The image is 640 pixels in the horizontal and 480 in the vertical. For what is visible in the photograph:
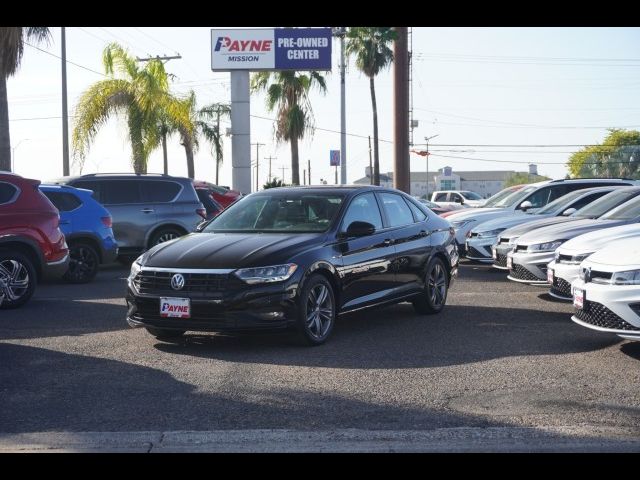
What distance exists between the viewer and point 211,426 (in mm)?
6074

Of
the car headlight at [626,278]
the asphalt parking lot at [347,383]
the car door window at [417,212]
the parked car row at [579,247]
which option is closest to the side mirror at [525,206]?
the parked car row at [579,247]

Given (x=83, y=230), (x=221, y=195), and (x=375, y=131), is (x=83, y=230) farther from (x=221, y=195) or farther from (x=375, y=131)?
(x=375, y=131)

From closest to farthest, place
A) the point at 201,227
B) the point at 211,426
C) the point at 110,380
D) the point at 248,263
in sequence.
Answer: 1. the point at 211,426
2. the point at 110,380
3. the point at 248,263
4. the point at 201,227

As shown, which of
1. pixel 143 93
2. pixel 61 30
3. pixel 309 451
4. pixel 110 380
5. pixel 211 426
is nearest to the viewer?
pixel 309 451

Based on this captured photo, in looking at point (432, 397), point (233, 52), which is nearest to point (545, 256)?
point (432, 397)

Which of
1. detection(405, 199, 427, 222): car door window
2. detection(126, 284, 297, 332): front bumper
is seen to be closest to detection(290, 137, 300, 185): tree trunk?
detection(405, 199, 427, 222): car door window

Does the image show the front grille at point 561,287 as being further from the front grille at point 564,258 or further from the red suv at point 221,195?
the red suv at point 221,195

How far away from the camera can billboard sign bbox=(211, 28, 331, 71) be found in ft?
99.2

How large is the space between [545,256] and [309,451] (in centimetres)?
703

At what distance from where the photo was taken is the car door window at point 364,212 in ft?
31.6

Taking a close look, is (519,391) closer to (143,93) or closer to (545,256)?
(545,256)

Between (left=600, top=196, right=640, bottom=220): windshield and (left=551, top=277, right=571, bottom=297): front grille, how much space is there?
216 centimetres

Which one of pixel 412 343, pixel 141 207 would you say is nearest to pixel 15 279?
pixel 412 343
